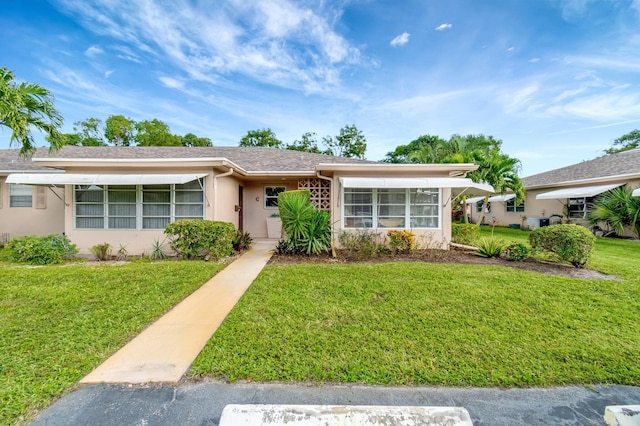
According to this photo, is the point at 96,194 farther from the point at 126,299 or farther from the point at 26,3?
the point at 26,3

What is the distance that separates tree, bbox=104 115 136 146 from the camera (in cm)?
2938

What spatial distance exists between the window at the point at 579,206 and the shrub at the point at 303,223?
17.6 m

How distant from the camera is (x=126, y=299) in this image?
5301mm

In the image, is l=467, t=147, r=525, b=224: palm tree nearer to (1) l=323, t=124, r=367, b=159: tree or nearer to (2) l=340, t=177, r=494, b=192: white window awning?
(2) l=340, t=177, r=494, b=192: white window awning

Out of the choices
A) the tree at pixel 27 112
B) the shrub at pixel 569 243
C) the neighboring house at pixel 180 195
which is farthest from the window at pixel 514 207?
the tree at pixel 27 112

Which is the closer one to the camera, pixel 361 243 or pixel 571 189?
pixel 361 243

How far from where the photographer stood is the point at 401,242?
31.4 ft

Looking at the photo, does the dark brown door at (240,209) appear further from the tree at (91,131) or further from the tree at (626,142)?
the tree at (626,142)

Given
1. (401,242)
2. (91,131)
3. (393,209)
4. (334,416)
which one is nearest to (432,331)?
(334,416)

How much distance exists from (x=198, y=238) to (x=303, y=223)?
11.7 feet

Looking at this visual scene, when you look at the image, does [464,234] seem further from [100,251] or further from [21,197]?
[21,197]

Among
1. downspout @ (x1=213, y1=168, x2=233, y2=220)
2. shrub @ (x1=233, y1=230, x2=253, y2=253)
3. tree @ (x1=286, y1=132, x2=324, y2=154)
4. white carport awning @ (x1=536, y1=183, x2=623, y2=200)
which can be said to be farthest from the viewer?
tree @ (x1=286, y1=132, x2=324, y2=154)

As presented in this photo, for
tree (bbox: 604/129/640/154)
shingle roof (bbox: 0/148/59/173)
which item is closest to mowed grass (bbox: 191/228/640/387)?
shingle roof (bbox: 0/148/59/173)

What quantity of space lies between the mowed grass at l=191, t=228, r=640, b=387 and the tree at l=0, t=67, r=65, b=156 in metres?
8.56
